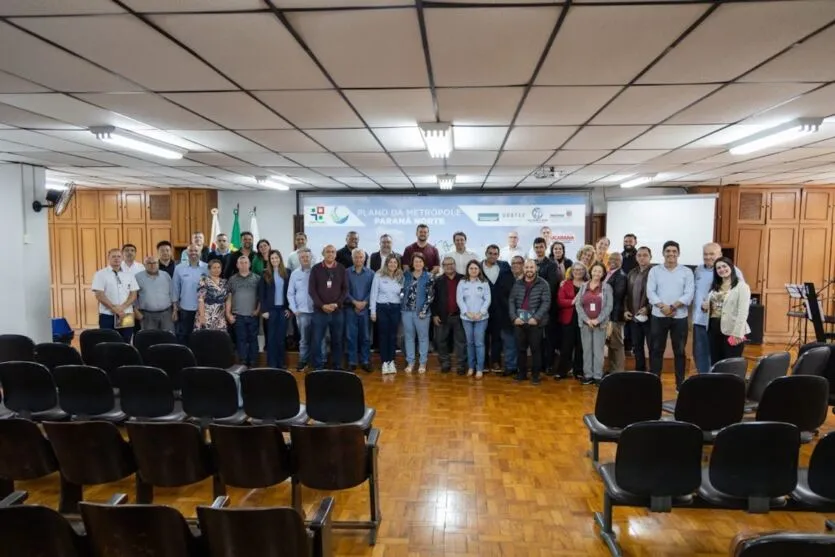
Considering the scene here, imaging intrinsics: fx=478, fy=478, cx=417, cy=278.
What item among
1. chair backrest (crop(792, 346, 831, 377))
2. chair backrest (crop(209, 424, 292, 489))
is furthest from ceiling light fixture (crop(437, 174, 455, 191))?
chair backrest (crop(209, 424, 292, 489))

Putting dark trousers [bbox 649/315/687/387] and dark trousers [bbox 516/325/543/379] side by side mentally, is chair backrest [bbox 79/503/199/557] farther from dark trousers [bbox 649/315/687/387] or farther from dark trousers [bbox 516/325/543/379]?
dark trousers [bbox 649/315/687/387]

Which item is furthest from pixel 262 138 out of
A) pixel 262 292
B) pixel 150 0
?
pixel 150 0

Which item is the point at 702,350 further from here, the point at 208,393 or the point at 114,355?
the point at 114,355

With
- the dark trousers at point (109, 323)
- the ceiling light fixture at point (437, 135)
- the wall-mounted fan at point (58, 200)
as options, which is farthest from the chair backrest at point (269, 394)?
the wall-mounted fan at point (58, 200)

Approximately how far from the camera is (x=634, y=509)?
2.91 metres

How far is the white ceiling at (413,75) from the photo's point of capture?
211 cm

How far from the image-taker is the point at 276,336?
19.9 feet

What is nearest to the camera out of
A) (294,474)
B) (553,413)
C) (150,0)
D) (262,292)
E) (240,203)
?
(150,0)

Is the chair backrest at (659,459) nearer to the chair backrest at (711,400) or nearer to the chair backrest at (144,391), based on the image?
the chair backrest at (711,400)

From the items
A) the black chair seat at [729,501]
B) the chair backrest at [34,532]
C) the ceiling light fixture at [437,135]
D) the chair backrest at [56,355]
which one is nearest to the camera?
the chair backrest at [34,532]

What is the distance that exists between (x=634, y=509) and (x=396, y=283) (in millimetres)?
3707

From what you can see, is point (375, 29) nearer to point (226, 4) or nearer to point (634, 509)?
point (226, 4)

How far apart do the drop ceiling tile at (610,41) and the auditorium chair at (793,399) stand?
206 cm

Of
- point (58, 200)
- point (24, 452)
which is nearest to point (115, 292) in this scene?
point (58, 200)
